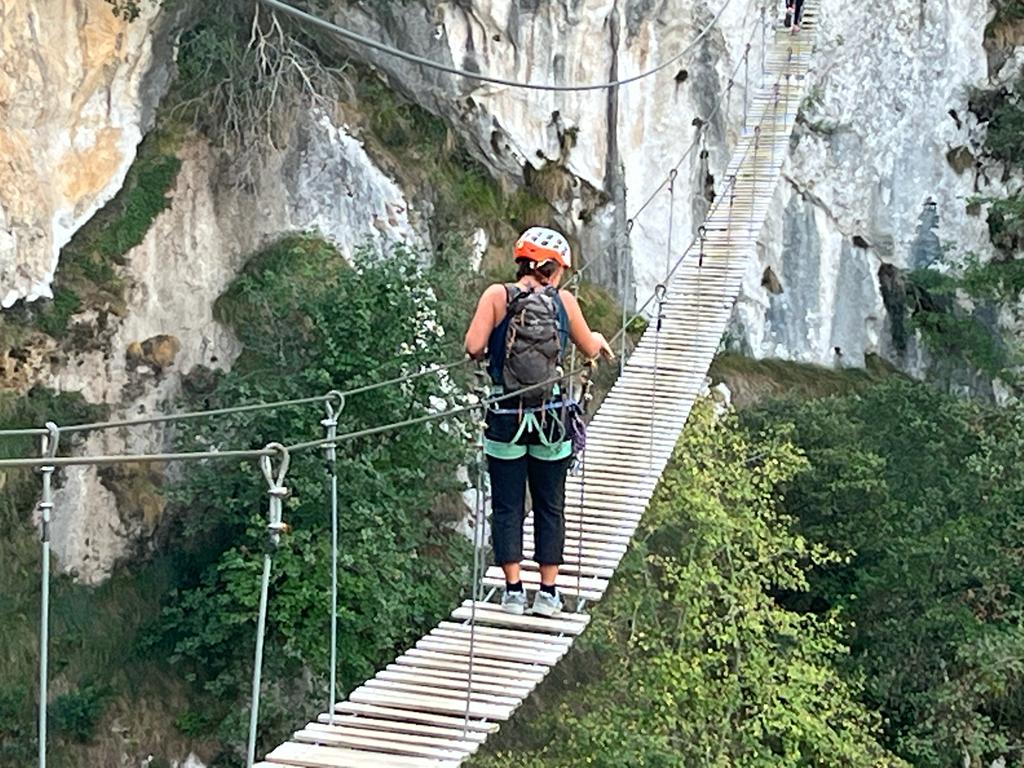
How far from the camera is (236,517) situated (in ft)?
24.7

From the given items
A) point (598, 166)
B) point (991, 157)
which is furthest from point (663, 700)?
point (991, 157)

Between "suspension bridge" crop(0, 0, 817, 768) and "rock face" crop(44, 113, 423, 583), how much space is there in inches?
88.8

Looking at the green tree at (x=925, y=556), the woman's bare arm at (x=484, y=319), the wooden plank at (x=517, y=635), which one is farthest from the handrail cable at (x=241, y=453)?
the green tree at (x=925, y=556)

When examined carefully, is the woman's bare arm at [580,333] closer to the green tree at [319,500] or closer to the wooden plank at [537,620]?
the wooden plank at [537,620]

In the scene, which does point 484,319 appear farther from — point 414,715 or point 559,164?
point 559,164

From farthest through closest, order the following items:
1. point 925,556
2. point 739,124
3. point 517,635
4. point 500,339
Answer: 1. point 739,124
2. point 925,556
3. point 517,635
4. point 500,339

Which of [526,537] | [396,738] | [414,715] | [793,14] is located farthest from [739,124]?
[396,738]

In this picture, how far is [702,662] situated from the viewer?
7613mm

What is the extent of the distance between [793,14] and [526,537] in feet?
26.7

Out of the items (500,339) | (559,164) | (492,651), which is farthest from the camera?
(559,164)

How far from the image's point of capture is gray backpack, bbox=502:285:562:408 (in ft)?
11.4

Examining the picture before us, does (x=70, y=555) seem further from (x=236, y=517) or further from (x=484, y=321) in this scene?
(x=484, y=321)

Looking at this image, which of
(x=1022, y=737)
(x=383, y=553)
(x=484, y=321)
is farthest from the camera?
(x=1022, y=737)

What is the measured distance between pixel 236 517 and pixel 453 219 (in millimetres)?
3044
